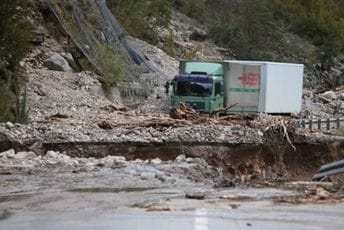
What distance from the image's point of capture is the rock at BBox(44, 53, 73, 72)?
44.3 metres

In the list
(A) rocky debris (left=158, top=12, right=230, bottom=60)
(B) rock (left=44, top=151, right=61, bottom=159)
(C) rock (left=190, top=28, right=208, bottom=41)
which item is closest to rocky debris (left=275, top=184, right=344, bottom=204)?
(B) rock (left=44, top=151, right=61, bottom=159)

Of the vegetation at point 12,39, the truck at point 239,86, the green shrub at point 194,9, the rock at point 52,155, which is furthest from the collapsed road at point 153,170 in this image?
the green shrub at point 194,9

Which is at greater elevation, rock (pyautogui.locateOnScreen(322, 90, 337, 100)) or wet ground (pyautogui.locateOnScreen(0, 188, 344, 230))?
rock (pyautogui.locateOnScreen(322, 90, 337, 100))

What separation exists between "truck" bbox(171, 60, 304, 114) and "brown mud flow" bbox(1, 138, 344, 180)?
43.3 feet

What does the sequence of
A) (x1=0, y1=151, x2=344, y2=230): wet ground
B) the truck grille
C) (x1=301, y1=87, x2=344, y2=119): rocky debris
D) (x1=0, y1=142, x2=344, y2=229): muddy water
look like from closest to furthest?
(x1=0, y1=151, x2=344, y2=230): wet ground → (x1=0, y1=142, x2=344, y2=229): muddy water → the truck grille → (x1=301, y1=87, x2=344, y2=119): rocky debris

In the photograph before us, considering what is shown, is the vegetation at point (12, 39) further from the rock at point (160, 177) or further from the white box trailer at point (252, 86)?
the rock at point (160, 177)

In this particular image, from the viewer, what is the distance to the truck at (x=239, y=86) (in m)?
43.0

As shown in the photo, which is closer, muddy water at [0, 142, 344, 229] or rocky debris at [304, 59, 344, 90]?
muddy water at [0, 142, 344, 229]

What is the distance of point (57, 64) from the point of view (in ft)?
145

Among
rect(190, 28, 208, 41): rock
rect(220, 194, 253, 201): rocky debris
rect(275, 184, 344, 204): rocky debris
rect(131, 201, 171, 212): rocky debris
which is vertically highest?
rect(190, 28, 208, 41): rock

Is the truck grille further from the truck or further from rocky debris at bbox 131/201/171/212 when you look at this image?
rocky debris at bbox 131/201/171/212

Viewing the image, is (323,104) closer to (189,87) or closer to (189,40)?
(189,87)

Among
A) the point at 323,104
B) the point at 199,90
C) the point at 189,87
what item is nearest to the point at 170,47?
the point at 323,104

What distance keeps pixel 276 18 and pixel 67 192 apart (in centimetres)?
9297
